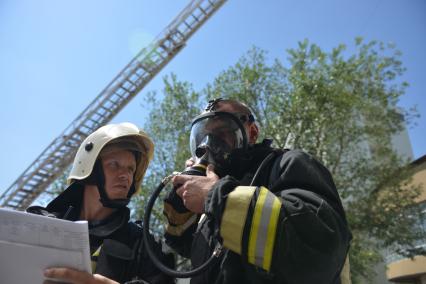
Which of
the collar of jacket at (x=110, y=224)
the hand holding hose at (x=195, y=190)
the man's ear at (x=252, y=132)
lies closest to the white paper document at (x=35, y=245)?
the hand holding hose at (x=195, y=190)

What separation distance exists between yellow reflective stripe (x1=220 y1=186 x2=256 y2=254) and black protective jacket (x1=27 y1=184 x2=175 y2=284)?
97cm

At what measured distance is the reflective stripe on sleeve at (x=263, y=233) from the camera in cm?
155

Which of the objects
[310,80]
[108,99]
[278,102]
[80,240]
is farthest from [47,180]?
[80,240]

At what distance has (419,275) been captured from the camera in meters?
18.3

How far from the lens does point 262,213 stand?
1.59 metres

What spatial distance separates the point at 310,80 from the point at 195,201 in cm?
1366

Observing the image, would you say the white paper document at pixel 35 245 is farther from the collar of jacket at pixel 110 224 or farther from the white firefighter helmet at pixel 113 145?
the white firefighter helmet at pixel 113 145

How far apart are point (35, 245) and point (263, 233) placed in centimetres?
103

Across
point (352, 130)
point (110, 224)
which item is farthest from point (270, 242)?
point (352, 130)

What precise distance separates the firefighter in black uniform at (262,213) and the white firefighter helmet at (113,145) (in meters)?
1.26

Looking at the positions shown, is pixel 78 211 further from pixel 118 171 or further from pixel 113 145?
pixel 113 145

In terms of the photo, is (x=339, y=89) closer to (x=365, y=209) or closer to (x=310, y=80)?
(x=310, y=80)

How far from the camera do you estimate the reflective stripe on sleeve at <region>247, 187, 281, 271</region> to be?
155 cm

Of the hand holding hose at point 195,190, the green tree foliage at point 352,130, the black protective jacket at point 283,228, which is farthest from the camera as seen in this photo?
the green tree foliage at point 352,130
